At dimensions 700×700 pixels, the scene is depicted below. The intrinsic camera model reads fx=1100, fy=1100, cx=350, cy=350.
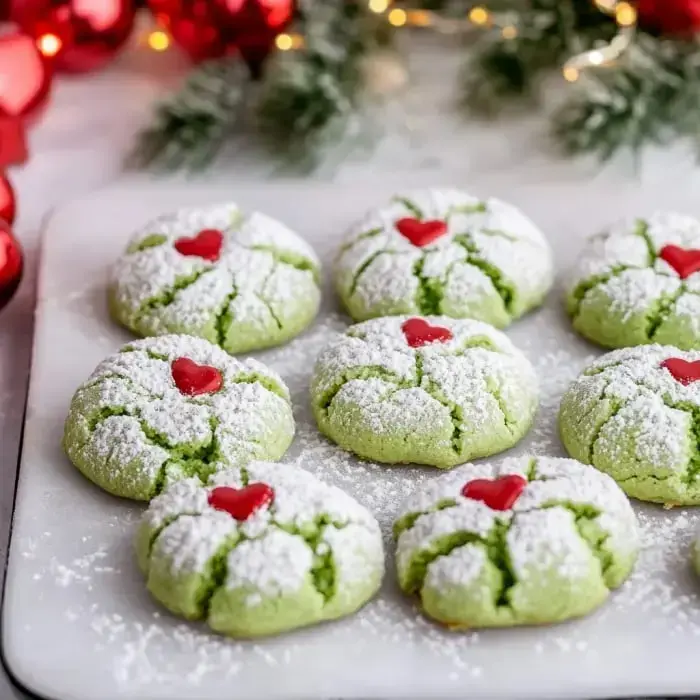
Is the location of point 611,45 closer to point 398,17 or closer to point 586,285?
point 398,17

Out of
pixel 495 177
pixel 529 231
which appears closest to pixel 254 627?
pixel 529 231

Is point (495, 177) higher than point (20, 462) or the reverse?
higher

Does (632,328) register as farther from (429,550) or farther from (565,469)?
(429,550)

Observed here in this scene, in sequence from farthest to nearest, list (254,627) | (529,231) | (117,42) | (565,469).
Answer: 1. (117,42)
2. (529,231)
3. (565,469)
4. (254,627)

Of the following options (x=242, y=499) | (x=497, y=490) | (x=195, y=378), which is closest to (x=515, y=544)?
(x=497, y=490)

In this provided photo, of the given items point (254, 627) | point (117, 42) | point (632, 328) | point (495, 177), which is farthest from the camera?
point (117, 42)

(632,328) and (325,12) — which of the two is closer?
(632,328)
